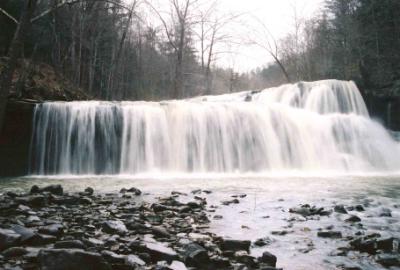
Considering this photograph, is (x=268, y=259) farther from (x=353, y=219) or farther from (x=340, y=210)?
(x=340, y=210)

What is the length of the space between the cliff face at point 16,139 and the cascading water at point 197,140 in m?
0.28

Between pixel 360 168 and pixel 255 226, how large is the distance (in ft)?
37.0

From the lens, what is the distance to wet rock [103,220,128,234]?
3.83 metres

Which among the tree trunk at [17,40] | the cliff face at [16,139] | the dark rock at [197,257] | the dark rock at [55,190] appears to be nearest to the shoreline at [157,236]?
the dark rock at [197,257]

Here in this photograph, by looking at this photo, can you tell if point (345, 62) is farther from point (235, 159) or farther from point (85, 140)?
point (85, 140)

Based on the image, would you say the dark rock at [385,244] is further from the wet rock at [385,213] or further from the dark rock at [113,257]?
the dark rock at [113,257]

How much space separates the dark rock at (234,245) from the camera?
3.37 m

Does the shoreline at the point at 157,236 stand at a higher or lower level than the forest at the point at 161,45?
lower

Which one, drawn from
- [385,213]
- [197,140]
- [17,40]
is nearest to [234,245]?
[385,213]

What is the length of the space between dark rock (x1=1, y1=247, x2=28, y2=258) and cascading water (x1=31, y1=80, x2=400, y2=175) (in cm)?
1004

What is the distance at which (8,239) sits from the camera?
3.00 metres

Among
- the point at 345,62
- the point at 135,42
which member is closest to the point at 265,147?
the point at 345,62

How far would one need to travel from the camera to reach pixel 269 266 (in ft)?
9.41

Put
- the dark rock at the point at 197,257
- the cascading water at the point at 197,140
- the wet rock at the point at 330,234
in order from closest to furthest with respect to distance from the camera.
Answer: the dark rock at the point at 197,257 → the wet rock at the point at 330,234 → the cascading water at the point at 197,140
